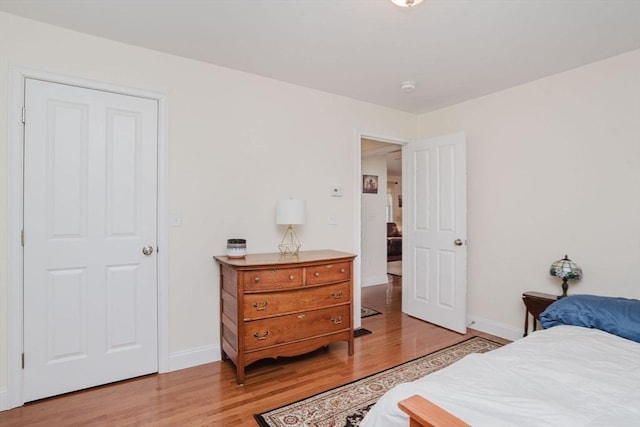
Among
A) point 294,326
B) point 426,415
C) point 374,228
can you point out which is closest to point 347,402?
point 294,326

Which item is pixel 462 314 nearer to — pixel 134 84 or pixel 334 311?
pixel 334 311

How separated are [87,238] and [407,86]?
2910 mm

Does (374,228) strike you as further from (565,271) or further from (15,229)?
(15,229)

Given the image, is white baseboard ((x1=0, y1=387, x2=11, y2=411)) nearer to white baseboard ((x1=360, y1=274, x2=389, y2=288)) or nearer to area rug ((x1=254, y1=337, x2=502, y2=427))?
area rug ((x1=254, y1=337, x2=502, y2=427))

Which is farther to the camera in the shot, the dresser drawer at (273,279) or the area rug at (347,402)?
the dresser drawer at (273,279)

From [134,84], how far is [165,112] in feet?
0.89

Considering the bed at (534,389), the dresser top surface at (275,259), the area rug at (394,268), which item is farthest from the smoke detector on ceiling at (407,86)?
the area rug at (394,268)

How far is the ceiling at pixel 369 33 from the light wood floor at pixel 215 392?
244cm

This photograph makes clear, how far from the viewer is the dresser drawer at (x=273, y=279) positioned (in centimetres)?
236

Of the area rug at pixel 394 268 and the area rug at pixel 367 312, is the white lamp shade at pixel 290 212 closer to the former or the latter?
the area rug at pixel 367 312

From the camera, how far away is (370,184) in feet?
18.9

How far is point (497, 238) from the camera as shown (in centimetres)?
333

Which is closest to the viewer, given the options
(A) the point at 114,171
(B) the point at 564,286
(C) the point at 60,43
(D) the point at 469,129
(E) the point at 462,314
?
(C) the point at 60,43

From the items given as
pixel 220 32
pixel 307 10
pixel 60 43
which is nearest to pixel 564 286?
pixel 307 10
